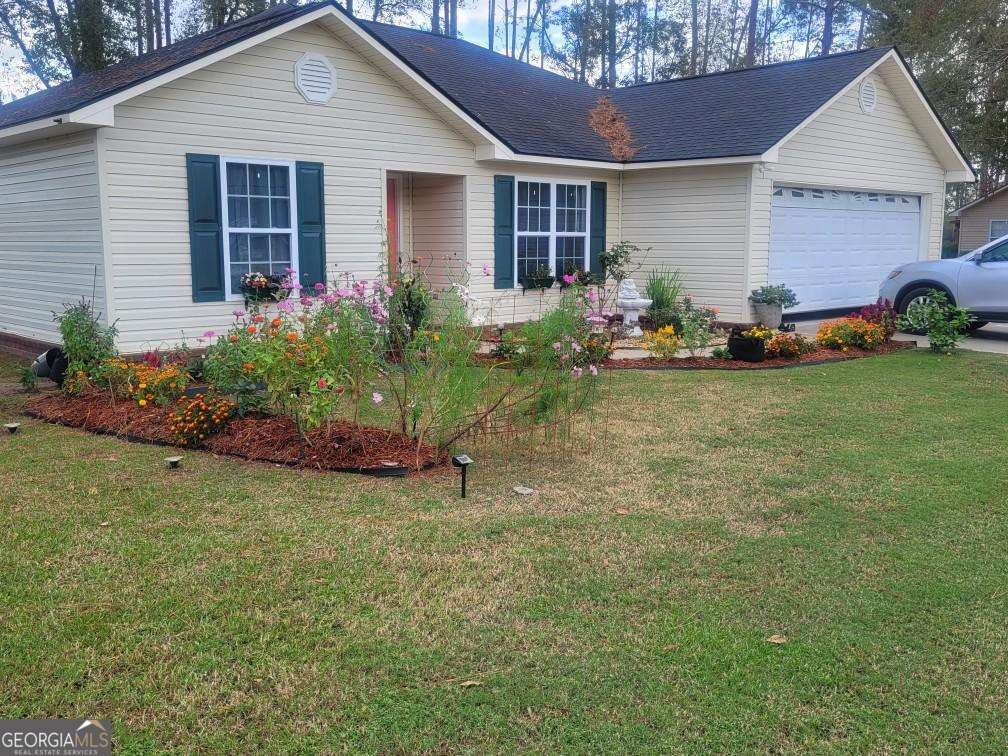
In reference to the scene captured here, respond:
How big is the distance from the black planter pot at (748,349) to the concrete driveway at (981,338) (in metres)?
3.13

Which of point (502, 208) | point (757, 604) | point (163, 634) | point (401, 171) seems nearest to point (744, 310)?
point (502, 208)

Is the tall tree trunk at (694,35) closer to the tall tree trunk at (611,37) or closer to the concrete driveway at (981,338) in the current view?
the tall tree trunk at (611,37)

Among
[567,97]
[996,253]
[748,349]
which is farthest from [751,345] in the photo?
[567,97]

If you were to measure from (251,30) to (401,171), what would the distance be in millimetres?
2683

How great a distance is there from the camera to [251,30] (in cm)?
1012

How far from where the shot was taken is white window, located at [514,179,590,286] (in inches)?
535

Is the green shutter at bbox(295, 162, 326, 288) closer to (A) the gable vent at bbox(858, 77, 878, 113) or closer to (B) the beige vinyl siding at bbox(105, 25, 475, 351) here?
(B) the beige vinyl siding at bbox(105, 25, 475, 351)

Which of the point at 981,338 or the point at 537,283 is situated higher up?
the point at 537,283

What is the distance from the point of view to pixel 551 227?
1402cm

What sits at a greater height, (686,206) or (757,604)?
(686,206)

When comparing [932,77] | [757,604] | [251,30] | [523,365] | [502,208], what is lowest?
[757,604]

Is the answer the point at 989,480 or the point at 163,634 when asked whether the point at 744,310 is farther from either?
the point at 163,634

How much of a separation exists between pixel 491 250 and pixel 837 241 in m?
6.82

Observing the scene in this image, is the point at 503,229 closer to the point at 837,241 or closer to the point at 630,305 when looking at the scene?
the point at 630,305
